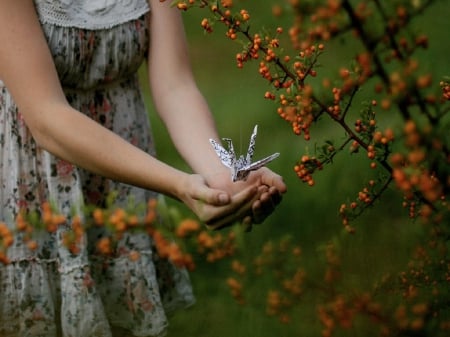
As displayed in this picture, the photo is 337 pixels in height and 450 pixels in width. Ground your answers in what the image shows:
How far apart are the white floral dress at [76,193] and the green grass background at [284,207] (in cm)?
21

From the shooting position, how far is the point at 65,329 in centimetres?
213

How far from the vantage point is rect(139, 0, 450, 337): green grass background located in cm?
200

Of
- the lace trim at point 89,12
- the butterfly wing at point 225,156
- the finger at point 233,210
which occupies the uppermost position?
the lace trim at point 89,12

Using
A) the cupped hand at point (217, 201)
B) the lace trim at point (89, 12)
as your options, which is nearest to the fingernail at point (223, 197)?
the cupped hand at point (217, 201)

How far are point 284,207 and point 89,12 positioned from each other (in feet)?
6.14

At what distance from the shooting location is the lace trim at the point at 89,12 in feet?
6.62

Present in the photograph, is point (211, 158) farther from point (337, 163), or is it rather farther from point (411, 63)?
point (337, 163)

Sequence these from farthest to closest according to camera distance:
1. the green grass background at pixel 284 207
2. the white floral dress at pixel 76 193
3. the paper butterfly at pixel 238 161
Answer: the white floral dress at pixel 76 193 < the green grass background at pixel 284 207 < the paper butterfly at pixel 238 161

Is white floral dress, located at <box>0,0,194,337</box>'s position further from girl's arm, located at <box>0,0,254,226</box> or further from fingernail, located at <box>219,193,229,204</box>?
fingernail, located at <box>219,193,229,204</box>

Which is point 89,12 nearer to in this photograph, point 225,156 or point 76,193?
point 76,193

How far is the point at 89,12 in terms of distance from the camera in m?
2.11

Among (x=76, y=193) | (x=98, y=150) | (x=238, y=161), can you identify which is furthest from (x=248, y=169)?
(x=76, y=193)

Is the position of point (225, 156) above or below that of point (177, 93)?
below

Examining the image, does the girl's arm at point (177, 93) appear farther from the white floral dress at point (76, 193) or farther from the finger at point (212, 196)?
the finger at point (212, 196)
